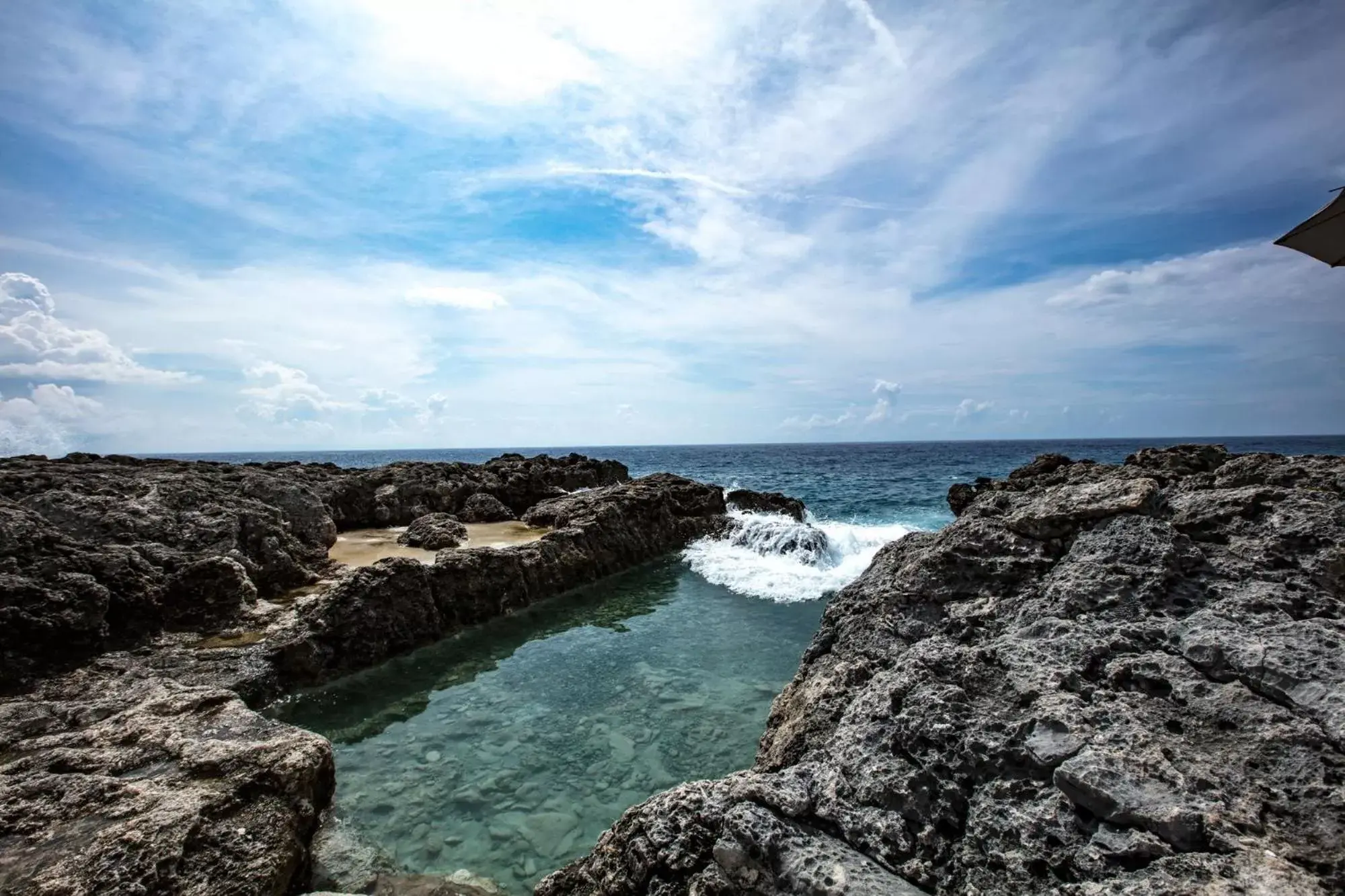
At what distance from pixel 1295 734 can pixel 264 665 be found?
10.9 meters

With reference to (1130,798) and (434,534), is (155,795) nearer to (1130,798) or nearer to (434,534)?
(1130,798)

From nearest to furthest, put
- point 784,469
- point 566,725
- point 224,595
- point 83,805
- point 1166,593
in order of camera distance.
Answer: point 1166,593
point 83,805
point 566,725
point 224,595
point 784,469

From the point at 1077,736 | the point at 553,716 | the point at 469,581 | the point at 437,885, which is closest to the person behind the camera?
the point at 1077,736

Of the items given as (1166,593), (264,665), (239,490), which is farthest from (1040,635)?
(239,490)

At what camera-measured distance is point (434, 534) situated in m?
15.5

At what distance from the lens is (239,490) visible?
13484 mm

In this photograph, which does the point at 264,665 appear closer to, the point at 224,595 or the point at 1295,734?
the point at 224,595

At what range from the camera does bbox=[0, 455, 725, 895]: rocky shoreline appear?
446cm

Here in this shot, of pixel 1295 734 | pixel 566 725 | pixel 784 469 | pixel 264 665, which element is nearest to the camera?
A: pixel 1295 734

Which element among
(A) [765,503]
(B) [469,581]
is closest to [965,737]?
(B) [469,581]

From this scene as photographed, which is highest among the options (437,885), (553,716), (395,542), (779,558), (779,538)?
(395,542)

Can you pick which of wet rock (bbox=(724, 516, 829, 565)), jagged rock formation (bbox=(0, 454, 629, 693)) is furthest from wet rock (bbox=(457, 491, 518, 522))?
wet rock (bbox=(724, 516, 829, 565))

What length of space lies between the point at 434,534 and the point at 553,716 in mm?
8308

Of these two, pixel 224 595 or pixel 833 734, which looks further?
pixel 224 595
